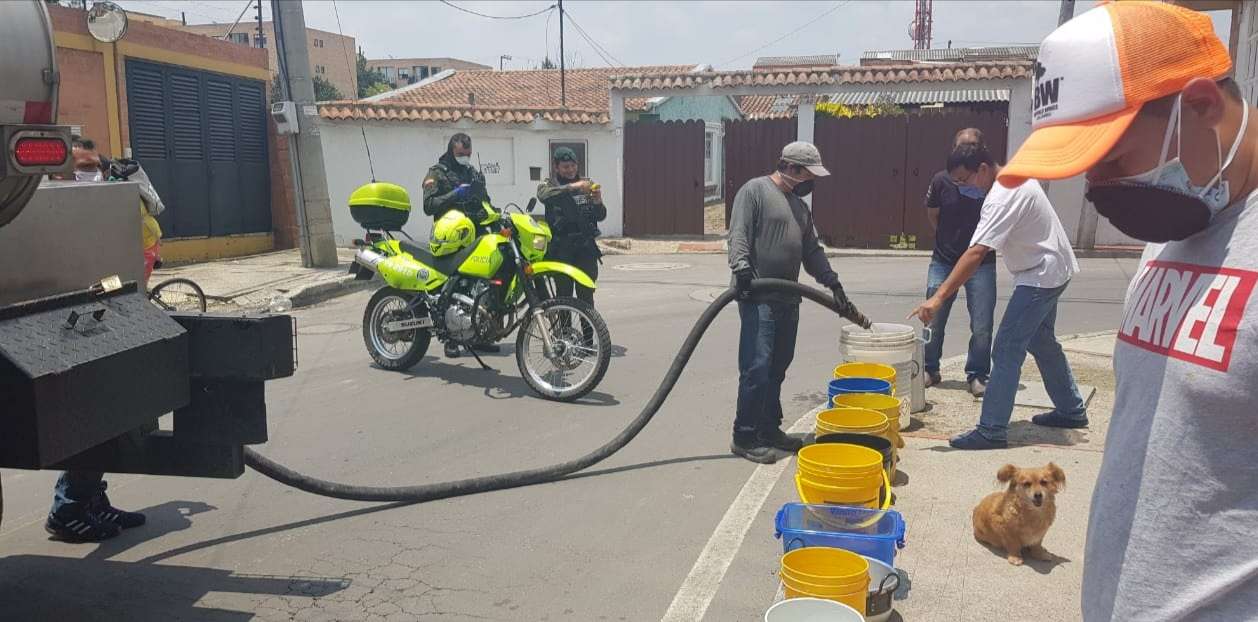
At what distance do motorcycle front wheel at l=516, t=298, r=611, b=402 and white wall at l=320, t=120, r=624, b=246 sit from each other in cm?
1181

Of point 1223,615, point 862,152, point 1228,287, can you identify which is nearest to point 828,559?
point 1223,615

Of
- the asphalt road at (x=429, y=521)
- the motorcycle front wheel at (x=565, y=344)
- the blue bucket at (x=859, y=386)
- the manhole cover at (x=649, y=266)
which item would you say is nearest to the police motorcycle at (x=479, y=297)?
the motorcycle front wheel at (x=565, y=344)

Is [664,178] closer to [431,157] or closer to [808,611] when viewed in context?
[431,157]

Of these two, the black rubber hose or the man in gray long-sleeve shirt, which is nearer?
the black rubber hose

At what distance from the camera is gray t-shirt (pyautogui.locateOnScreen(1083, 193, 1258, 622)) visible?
1.48 meters

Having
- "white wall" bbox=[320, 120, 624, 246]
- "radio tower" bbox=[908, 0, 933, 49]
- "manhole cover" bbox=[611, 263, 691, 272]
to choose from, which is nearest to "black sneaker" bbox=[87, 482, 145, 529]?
"manhole cover" bbox=[611, 263, 691, 272]

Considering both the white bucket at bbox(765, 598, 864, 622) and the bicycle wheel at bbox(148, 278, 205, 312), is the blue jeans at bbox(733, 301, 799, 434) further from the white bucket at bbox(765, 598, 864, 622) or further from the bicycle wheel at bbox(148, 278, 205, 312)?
the bicycle wheel at bbox(148, 278, 205, 312)

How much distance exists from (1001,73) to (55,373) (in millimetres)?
17897

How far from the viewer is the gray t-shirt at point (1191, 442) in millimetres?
1484

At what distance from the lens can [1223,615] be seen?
1.54 m

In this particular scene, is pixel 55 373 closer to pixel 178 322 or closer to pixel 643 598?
pixel 178 322

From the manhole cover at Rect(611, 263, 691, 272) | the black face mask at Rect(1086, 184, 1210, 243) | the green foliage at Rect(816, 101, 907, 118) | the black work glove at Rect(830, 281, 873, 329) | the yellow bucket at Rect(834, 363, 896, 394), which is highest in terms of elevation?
the green foliage at Rect(816, 101, 907, 118)

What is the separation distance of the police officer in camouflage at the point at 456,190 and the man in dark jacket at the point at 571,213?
1.93ft

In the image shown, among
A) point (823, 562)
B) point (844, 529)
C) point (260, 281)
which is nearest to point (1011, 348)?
point (844, 529)
